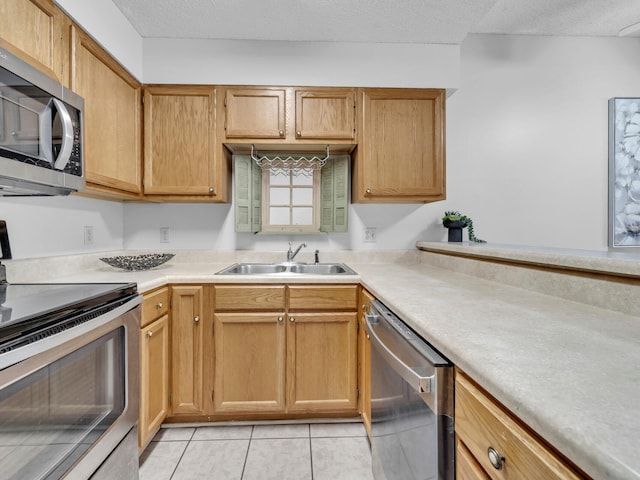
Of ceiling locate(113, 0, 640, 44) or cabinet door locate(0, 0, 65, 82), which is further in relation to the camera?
ceiling locate(113, 0, 640, 44)

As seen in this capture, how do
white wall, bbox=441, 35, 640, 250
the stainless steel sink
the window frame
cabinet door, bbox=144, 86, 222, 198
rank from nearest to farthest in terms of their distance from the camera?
cabinet door, bbox=144, 86, 222, 198 < the stainless steel sink < the window frame < white wall, bbox=441, 35, 640, 250

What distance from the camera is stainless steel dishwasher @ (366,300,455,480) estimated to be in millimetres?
770

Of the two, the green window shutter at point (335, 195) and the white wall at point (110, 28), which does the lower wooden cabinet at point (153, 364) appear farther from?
the white wall at point (110, 28)

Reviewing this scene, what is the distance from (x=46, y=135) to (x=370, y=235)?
6.44 ft

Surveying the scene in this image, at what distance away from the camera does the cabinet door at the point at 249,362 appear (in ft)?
6.13

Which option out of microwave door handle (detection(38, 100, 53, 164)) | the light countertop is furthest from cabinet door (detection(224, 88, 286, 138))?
the light countertop

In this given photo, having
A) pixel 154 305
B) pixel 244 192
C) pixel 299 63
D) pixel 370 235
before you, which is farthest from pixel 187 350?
pixel 299 63

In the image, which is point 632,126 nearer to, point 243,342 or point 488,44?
point 488,44

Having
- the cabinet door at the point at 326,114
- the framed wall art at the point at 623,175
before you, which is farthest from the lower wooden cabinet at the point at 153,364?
the framed wall art at the point at 623,175

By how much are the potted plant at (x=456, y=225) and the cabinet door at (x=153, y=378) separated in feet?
6.49

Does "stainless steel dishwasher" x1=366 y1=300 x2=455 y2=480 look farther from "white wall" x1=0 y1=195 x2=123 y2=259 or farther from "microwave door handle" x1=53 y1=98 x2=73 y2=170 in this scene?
"white wall" x1=0 y1=195 x2=123 y2=259

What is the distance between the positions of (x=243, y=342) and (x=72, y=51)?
1633 millimetres

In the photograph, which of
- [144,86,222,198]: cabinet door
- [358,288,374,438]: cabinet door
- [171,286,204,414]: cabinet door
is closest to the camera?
[358,288,374,438]: cabinet door

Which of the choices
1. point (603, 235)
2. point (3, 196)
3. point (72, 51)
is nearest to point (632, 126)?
point (603, 235)
